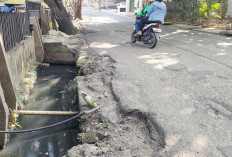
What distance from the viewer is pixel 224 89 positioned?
15.3 feet

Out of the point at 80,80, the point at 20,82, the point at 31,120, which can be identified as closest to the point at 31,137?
the point at 31,120

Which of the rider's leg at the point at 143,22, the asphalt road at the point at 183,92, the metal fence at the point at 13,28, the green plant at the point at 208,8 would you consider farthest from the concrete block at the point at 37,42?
the green plant at the point at 208,8

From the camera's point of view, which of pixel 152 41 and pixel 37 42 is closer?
pixel 152 41

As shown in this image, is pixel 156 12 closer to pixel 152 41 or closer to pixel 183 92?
pixel 152 41

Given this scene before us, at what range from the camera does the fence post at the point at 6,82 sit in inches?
183

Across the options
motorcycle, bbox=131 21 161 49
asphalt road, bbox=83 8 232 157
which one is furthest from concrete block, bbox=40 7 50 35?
motorcycle, bbox=131 21 161 49

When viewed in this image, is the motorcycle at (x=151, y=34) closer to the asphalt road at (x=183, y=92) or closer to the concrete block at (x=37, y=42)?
the asphalt road at (x=183, y=92)

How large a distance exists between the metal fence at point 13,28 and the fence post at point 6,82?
3.97 ft

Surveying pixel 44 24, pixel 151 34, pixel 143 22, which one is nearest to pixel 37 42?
pixel 44 24

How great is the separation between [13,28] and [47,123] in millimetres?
2955

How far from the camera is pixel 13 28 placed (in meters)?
6.61

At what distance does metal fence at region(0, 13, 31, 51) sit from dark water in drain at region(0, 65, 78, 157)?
1345 mm

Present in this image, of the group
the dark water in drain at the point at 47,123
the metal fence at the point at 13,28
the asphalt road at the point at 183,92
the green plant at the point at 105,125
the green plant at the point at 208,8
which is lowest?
the dark water in drain at the point at 47,123

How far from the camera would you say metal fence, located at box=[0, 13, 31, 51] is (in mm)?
5812
